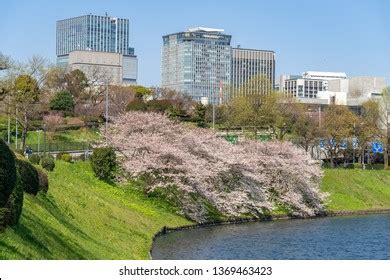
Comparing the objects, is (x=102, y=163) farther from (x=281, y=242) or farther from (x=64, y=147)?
(x=64, y=147)

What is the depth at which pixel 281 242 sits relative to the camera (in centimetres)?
3775

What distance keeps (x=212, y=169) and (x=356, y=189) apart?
1961 centimetres

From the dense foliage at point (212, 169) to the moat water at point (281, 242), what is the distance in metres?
2.73

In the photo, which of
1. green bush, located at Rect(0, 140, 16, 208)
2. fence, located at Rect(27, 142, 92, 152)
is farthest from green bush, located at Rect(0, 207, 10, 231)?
fence, located at Rect(27, 142, 92, 152)

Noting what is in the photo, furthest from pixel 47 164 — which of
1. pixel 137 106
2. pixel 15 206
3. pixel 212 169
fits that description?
pixel 137 106

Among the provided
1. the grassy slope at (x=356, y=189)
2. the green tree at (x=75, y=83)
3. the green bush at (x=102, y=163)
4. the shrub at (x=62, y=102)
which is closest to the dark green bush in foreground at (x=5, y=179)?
the green bush at (x=102, y=163)

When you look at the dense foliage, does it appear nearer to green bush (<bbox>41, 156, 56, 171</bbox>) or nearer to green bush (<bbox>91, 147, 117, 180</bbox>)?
green bush (<bbox>91, 147, 117, 180</bbox>)

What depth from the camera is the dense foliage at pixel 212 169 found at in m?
46.9

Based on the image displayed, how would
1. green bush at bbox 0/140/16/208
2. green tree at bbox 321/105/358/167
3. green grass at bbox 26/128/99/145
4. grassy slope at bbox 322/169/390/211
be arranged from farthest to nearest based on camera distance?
1. green tree at bbox 321/105/358/167
2. green grass at bbox 26/128/99/145
3. grassy slope at bbox 322/169/390/211
4. green bush at bbox 0/140/16/208

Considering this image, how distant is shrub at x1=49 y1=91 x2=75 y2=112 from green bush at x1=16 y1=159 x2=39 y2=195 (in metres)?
55.0

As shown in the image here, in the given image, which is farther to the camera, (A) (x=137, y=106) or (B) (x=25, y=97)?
(A) (x=137, y=106)

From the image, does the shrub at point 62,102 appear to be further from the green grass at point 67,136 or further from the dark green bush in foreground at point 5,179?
the dark green bush in foreground at point 5,179

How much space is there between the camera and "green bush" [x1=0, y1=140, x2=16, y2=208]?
17.0 metres

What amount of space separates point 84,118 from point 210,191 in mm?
32545
